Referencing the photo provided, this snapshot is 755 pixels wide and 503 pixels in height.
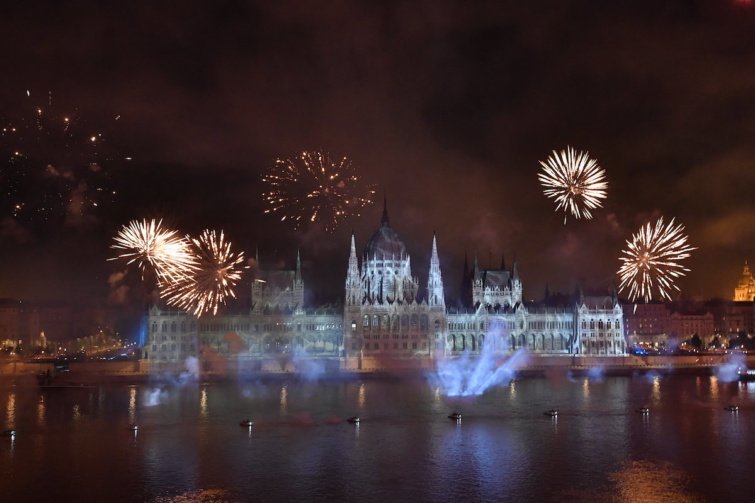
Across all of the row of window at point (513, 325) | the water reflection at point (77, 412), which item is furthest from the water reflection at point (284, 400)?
the row of window at point (513, 325)

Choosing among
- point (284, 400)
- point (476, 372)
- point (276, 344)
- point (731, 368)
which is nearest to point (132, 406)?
point (284, 400)

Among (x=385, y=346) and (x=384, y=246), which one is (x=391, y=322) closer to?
(x=385, y=346)

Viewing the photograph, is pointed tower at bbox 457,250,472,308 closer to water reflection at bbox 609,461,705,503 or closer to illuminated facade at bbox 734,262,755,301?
water reflection at bbox 609,461,705,503

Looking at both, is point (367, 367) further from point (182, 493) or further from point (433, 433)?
point (182, 493)

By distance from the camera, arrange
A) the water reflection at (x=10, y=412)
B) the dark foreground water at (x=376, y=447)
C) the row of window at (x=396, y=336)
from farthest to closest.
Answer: the row of window at (x=396, y=336) → the water reflection at (x=10, y=412) → the dark foreground water at (x=376, y=447)

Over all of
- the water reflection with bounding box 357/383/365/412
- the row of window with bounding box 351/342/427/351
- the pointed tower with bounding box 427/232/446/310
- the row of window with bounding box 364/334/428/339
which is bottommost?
the water reflection with bounding box 357/383/365/412

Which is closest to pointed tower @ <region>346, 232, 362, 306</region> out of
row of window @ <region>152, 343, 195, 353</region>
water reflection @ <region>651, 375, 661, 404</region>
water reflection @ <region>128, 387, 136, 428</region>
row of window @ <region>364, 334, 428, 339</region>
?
row of window @ <region>364, 334, 428, 339</region>

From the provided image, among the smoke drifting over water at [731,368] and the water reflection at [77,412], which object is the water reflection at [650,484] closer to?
the water reflection at [77,412]
